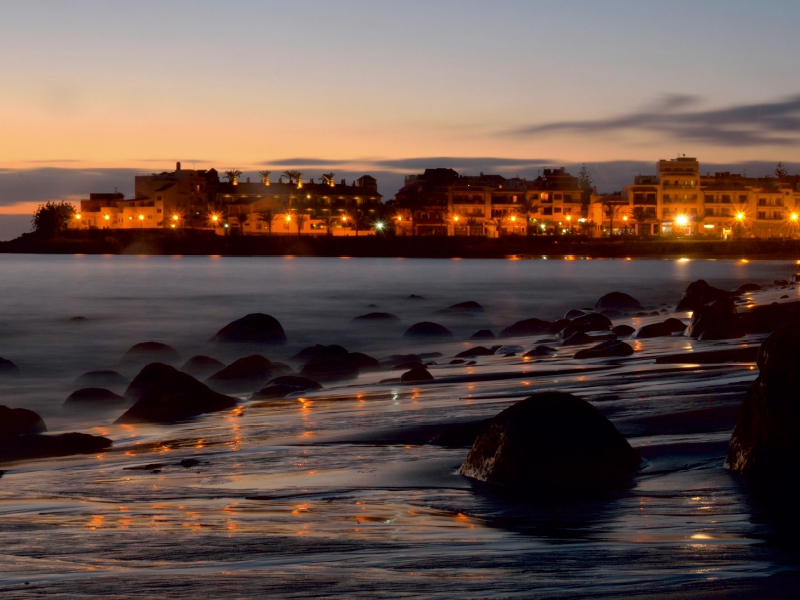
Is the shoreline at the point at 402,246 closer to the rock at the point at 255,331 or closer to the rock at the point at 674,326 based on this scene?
the rock at the point at 255,331

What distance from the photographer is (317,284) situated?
66.8 m

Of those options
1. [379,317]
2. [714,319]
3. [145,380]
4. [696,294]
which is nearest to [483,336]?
[379,317]

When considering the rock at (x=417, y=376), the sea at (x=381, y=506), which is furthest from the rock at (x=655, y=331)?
the rock at (x=417, y=376)

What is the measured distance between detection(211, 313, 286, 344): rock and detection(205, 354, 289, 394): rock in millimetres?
8597

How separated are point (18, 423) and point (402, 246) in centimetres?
12254

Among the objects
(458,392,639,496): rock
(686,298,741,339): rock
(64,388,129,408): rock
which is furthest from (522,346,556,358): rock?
(458,392,639,496): rock

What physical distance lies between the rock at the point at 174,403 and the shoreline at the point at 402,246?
112759 mm

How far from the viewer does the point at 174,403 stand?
41.0 feet

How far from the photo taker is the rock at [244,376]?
1633 cm

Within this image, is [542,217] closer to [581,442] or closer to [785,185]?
[785,185]

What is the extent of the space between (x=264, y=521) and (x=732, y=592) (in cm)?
290

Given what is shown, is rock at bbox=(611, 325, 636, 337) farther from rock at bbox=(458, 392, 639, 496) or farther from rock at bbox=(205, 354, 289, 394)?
rock at bbox=(458, 392, 639, 496)

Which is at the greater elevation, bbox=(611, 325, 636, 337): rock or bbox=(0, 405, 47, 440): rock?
bbox=(0, 405, 47, 440): rock

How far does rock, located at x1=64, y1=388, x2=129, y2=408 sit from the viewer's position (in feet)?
47.5
